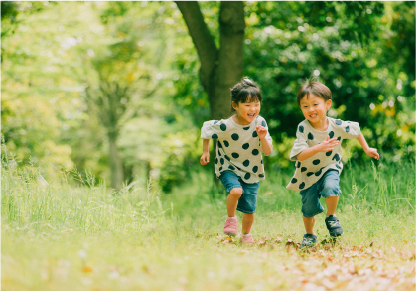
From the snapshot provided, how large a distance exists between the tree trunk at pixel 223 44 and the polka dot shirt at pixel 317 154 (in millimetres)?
2439

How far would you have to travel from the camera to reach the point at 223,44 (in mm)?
6074

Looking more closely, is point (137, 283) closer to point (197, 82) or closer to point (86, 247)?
point (86, 247)

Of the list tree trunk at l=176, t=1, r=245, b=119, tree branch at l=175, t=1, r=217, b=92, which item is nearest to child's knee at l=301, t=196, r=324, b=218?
tree trunk at l=176, t=1, r=245, b=119

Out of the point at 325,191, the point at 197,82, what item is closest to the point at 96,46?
the point at 197,82

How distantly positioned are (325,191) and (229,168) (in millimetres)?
991

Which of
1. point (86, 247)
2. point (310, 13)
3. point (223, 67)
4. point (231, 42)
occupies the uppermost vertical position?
point (310, 13)

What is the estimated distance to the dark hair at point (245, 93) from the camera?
380cm

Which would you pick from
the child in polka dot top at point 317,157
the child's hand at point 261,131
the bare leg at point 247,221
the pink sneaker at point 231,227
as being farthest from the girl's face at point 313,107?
the pink sneaker at point 231,227

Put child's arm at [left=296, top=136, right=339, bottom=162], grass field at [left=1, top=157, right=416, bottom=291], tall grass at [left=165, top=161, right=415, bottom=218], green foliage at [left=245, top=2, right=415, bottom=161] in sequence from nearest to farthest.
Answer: grass field at [left=1, top=157, right=416, bottom=291]
child's arm at [left=296, top=136, right=339, bottom=162]
tall grass at [left=165, top=161, right=415, bottom=218]
green foliage at [left=245, top=2, right=415, bottom=161]

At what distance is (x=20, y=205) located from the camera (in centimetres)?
367

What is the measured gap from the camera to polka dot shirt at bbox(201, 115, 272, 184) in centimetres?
392

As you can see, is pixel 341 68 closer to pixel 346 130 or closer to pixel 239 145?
pixel 346 130

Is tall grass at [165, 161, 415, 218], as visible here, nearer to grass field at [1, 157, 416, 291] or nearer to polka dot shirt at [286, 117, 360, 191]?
grass field at [1, 157, 416, 291]

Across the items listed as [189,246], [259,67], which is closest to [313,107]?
[189,246]
